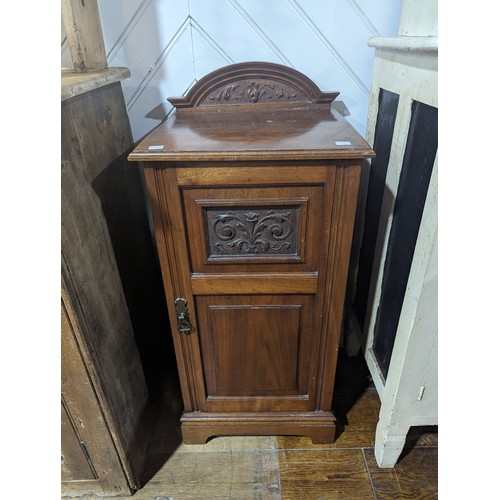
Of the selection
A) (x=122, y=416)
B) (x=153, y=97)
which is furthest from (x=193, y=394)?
(x=153, y=97)

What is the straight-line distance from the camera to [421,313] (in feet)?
2.98

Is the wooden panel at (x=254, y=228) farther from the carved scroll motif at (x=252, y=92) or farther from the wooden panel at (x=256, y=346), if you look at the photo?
the carved scroll motif at (x=252, y=92)

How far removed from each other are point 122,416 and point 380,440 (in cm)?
79

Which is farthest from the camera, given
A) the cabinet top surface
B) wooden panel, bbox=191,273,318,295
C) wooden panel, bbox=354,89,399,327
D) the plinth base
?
the plinth base

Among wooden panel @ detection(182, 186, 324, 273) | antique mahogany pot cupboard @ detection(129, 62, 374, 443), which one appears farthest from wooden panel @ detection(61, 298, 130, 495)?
wooden panel @ detection(182, 186, 324, 273)

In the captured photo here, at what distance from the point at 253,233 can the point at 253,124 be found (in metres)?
0.31

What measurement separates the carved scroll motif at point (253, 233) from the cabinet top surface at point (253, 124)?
0.49 feet

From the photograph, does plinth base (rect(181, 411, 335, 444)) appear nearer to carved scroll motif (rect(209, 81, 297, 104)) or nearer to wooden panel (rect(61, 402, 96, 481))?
wooden panel (rect(61, 402, 96, 481))

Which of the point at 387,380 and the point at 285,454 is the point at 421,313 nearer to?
the point at 387,380

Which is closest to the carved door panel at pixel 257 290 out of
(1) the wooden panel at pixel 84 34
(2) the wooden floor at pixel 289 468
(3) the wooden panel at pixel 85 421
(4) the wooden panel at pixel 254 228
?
(4) the wooden panel at pixel 254 228

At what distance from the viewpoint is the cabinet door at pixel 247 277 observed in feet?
2.78

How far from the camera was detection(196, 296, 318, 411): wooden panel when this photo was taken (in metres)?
1.02

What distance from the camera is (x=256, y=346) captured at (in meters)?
1.09

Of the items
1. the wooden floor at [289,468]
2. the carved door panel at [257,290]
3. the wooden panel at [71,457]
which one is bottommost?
the wooden floor at [289,468]
